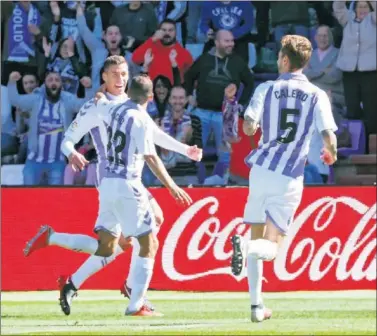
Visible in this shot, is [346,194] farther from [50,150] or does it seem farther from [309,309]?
[50,150]

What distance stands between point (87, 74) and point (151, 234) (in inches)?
282

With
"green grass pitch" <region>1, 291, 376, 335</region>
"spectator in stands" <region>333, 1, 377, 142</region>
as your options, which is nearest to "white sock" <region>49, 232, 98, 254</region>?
"green grass pitch" <region>1, 291, 376, 335</region>

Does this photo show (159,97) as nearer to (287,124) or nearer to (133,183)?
(133,183)

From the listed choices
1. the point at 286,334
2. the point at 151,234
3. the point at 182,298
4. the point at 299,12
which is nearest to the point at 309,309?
the point at 182,298

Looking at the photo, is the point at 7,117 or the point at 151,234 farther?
the point at 7,117

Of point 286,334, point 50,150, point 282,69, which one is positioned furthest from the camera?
point 50,150

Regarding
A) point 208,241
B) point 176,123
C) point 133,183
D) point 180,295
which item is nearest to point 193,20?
point 176,123

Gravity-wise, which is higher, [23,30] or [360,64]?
[23,30]

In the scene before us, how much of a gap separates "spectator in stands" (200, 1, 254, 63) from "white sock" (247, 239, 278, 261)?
27.9 feet

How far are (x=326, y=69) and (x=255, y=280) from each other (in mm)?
8216

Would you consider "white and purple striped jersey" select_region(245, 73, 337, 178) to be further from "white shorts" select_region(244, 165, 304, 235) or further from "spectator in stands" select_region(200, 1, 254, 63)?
"spectator in stands" select_region(200, 1, 254, 63)

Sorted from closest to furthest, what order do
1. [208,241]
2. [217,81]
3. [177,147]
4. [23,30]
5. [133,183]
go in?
1. [177,147]
2. [133,183]
3. [208,241]
4. [217,81]
5. [23,30]

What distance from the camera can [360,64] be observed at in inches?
672

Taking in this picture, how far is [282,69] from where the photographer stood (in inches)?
347
